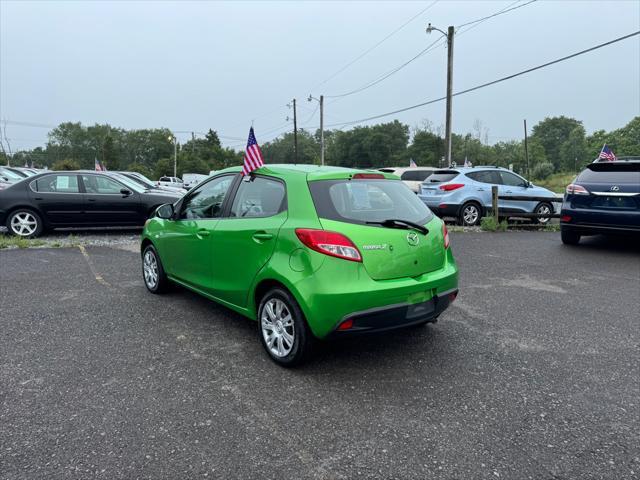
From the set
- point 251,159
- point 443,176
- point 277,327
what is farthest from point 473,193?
point 277,327

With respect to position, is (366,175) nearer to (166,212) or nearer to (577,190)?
(166,212)

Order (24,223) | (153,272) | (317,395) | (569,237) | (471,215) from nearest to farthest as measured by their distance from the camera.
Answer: (317,395) < (153,272) < (569,237) < (24,223) < (471,215)

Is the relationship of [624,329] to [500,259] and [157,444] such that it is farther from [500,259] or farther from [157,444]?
[157,444]

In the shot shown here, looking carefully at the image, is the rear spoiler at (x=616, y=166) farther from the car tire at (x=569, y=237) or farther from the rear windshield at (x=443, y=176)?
the rear windshield at (x=443, y=176)

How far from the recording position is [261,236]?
3660 millimetres

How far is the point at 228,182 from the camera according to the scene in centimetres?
443

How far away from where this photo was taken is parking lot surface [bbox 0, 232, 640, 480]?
2.48 m

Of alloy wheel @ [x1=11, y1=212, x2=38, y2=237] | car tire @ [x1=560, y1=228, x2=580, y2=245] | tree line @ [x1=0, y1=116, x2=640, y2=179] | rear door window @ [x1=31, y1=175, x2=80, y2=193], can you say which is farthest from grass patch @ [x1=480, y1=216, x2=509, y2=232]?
tree line @ [x1=0, y1=116, x2=640, y2=179]

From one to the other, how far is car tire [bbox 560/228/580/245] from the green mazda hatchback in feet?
21.4

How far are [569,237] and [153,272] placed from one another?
26.6 ft

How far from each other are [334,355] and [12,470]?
7.48 feet

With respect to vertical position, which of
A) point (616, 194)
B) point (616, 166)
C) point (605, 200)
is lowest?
point (605, 200)

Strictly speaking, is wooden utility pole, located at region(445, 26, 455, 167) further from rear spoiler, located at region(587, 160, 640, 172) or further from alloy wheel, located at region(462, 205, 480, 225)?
rear spoiler, located at region(587, 160, 640, 172)

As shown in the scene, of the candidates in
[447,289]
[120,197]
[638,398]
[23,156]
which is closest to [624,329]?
[638,398]
